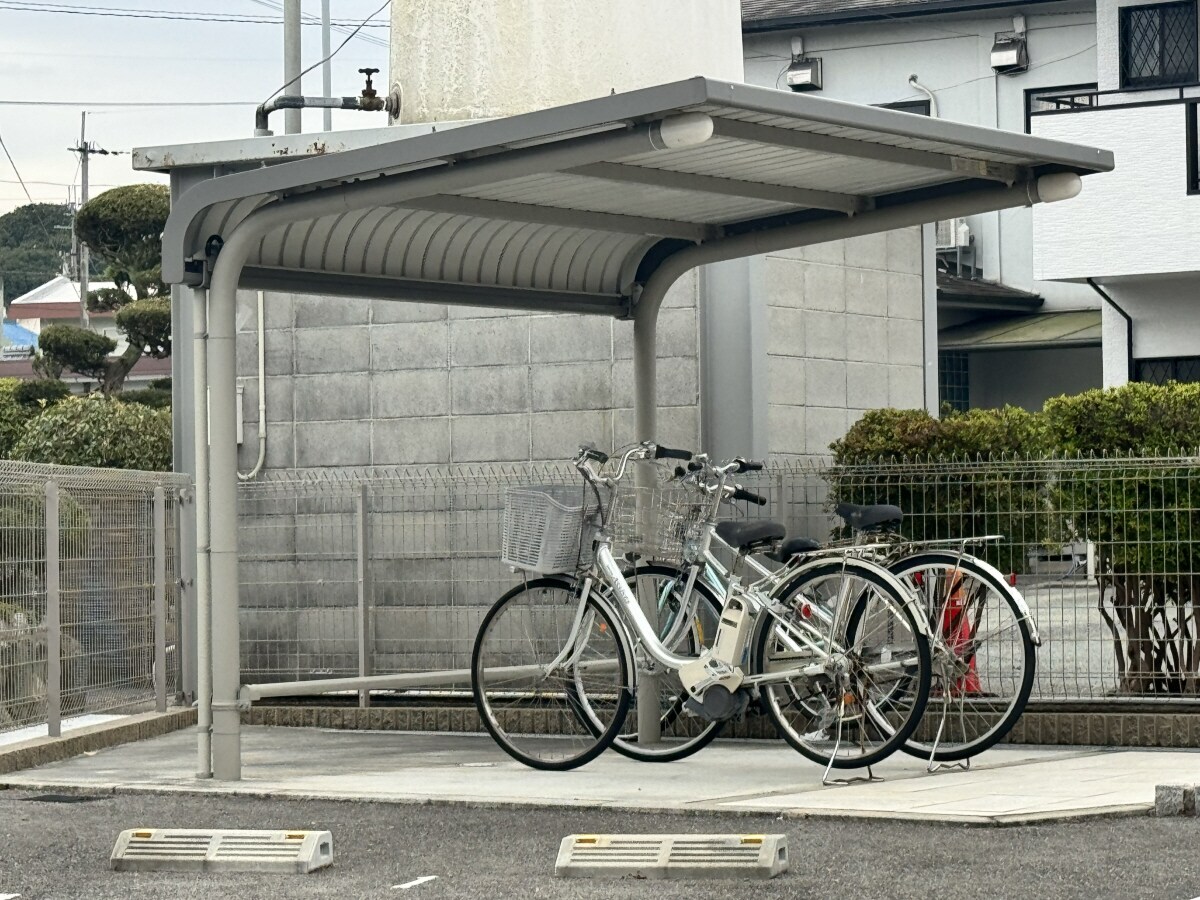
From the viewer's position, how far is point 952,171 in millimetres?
8656

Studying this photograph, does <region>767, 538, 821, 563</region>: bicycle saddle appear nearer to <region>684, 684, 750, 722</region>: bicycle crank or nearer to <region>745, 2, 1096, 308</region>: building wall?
<region>684, 684, 750, 722</region>: bicycle crank

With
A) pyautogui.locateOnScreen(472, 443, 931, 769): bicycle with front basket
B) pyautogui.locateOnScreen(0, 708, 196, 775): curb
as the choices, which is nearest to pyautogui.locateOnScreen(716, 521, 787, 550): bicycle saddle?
pyautogui.locateOnScreen(472, 443, 931, 769): bicycle with front basket

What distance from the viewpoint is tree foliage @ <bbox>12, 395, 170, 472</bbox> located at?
27.5 m

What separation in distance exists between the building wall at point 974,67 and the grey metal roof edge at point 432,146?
68.7ft

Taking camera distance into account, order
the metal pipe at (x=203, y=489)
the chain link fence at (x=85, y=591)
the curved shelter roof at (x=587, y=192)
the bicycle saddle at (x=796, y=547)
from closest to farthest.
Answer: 1. the curved shelter roof at (x=587, y=192)
2. the bicycle saddle at (x=796, y=547)
3. the metal pipe at (x=203, y=489)
4. the chain link fence at (x=85, y=591)

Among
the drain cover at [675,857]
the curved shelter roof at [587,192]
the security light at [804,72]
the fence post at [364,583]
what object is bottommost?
the drain cover at [675,857]

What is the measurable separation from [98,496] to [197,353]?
2.27 m

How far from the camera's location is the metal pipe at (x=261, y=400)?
12.7m

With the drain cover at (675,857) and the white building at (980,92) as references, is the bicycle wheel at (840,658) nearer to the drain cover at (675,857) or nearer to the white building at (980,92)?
the drain cover at (675,857)

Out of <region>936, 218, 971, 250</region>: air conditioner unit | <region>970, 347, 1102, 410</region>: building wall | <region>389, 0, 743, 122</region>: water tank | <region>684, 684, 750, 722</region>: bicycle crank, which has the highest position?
<region>936, 218, 971, 250</region>: air conditioner unit

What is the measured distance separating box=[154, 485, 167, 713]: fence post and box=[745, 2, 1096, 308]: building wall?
18781mm

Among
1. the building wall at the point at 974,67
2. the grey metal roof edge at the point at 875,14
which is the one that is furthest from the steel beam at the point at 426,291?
the grey metal roof edge at the point at 875,14

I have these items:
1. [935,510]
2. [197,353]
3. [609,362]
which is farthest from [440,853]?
[609,362]

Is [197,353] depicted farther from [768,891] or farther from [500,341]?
[768,891]
